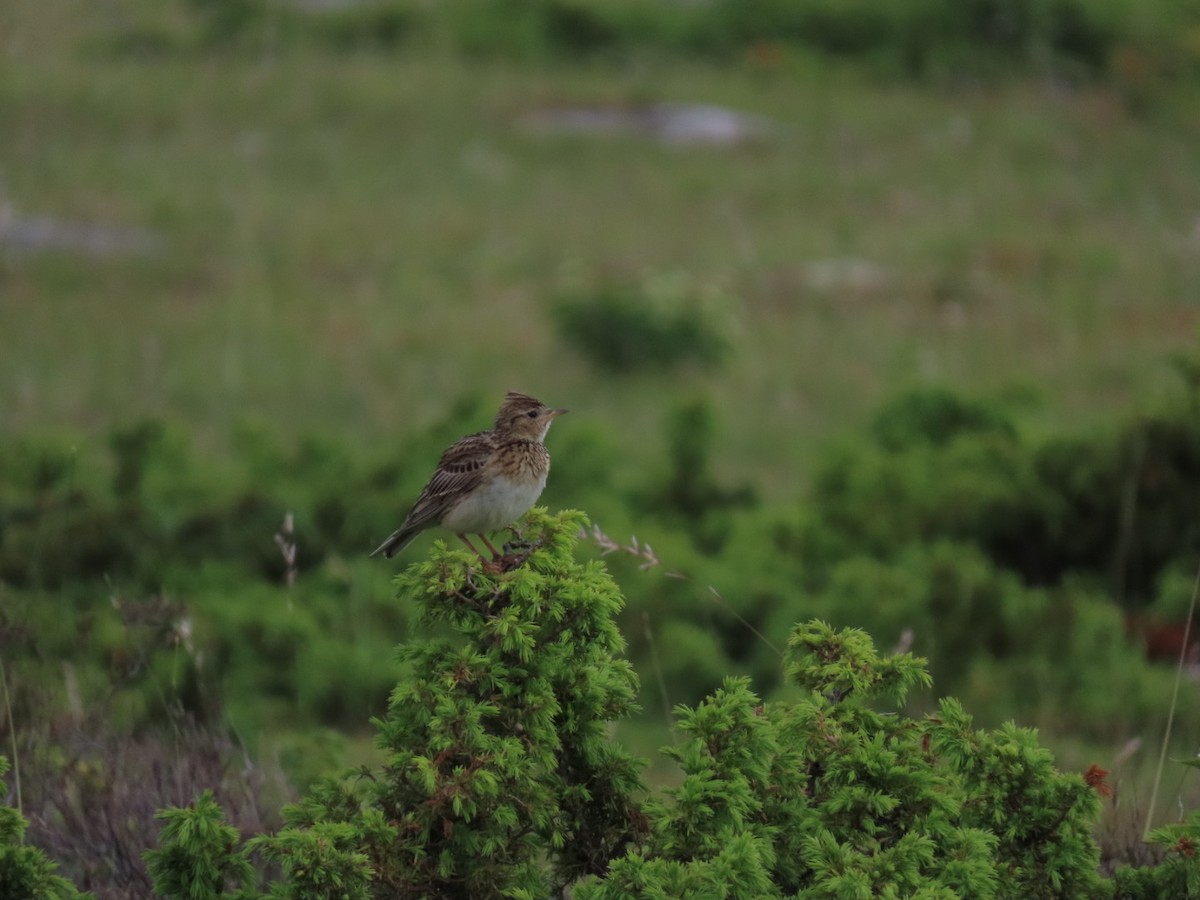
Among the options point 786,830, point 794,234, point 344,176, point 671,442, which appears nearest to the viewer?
point 786,830

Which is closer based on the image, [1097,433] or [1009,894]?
[1009,894]

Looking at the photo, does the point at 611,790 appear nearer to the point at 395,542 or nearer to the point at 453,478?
the point at 453,478

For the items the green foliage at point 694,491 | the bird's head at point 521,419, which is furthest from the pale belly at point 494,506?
the green foliage at point 694,491

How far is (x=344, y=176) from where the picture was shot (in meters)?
20.9

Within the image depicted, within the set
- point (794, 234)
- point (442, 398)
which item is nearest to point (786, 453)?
point (442, 398)

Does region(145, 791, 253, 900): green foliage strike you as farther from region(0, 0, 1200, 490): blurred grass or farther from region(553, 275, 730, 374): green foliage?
region(553, 275, 730, 374): green foliage

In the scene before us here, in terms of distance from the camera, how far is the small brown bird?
4449 millimetres

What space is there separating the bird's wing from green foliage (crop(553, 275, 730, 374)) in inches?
396

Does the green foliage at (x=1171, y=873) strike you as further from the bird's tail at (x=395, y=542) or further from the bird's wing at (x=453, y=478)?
the bird's tail at (x=395, y=542)

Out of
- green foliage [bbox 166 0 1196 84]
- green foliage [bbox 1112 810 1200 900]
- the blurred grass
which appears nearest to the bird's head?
green foliage [bbox 1112 810 1200 900]

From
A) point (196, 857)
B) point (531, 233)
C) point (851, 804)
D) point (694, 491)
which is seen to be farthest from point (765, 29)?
point (196, 857)

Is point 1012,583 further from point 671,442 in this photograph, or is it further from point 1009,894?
point 1009,894

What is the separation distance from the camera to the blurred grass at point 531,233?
1419 cm

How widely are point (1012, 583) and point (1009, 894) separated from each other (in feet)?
14.1
